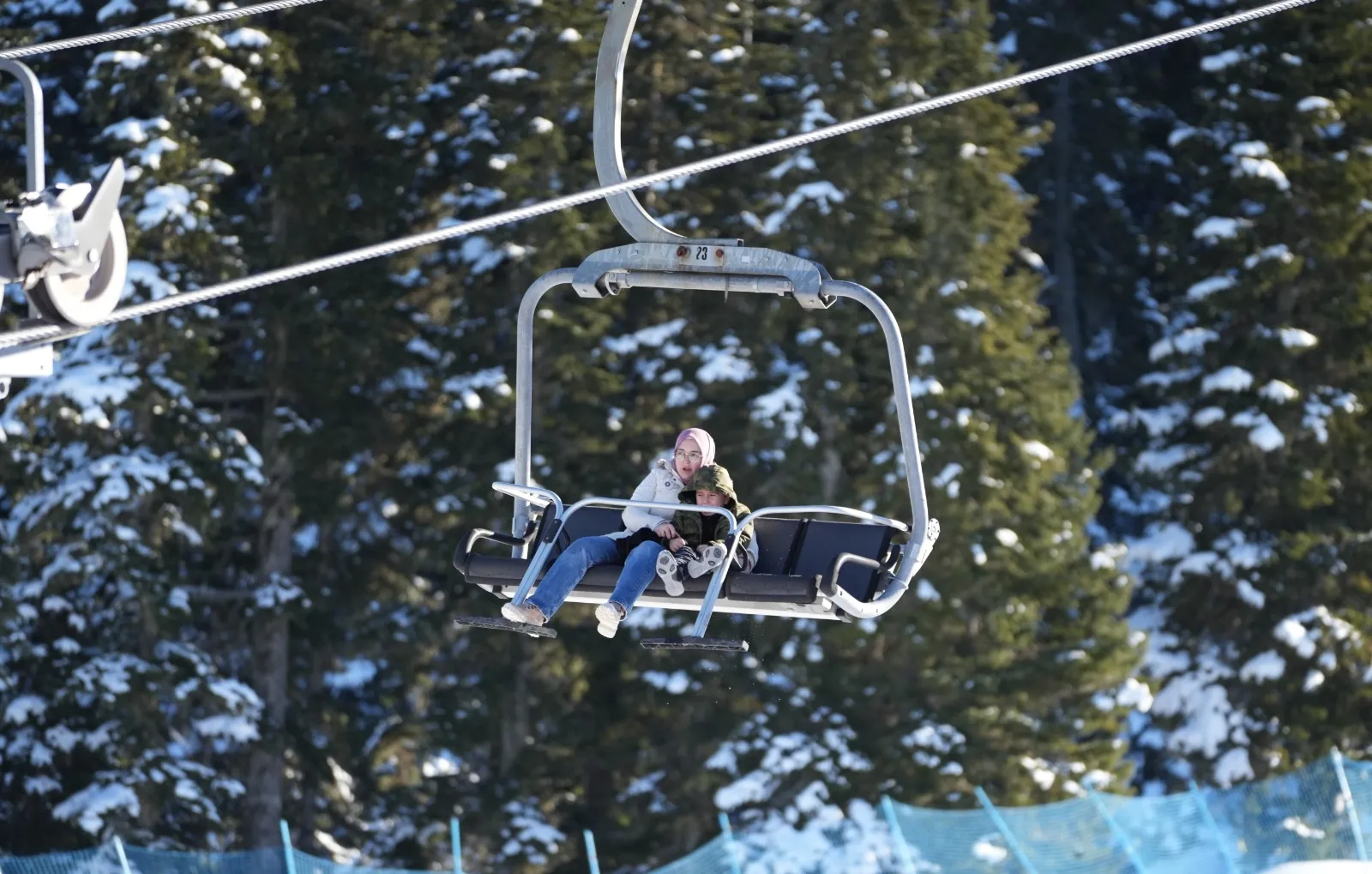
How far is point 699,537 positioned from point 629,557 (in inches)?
17.6

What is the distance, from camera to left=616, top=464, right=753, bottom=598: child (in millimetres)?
→ 11023

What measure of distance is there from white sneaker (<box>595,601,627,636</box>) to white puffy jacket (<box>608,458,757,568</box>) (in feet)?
2.53

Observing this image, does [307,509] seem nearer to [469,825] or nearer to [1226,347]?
[469,825]

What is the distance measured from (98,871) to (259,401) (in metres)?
7.48

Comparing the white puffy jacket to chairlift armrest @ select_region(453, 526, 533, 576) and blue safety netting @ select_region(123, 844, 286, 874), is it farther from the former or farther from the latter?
blue safety netting @ select_region(123, 844, 286, 874)

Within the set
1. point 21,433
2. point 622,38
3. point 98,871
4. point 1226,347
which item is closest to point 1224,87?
point 1226,347


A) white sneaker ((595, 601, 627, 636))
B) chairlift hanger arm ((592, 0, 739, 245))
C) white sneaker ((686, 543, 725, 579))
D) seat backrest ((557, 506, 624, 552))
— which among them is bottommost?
seat backrest ((557, 506, 624, 552))

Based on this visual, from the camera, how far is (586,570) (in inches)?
438

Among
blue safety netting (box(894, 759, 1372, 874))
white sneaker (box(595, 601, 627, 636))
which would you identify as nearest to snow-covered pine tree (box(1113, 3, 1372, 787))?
blue safety netting (box(894, 759, 1372, 874))

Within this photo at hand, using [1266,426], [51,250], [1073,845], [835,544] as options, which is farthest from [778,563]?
[1266,426]

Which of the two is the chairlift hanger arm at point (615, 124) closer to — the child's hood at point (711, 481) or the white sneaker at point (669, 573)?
the child's hood at point (711, 481)

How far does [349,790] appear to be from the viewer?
2559cm

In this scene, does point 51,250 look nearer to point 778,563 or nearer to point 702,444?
point 702,444

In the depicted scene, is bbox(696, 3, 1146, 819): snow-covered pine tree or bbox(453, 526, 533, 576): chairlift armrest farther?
bbox(696, 3, 1146, 819): snow-covered pine tree
